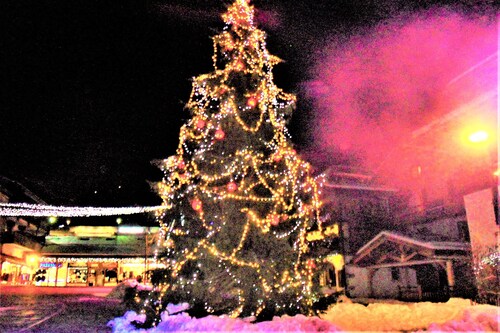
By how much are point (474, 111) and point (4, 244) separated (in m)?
37.7

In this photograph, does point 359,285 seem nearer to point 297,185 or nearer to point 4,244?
point 297,185

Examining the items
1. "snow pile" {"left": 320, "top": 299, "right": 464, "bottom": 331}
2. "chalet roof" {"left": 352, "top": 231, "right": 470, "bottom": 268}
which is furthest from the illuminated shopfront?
"snow pile" {"left": 320, "top": 299, "right": 464, "bottom": 331}

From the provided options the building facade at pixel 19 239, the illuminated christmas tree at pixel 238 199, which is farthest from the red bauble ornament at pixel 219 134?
the building facade at pixel 19 239

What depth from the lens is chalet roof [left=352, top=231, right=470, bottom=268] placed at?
52.6ft

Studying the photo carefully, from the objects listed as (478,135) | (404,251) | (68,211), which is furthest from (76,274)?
(478,135)

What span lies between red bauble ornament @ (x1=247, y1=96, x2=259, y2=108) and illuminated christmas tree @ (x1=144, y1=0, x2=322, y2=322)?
0.03 metres

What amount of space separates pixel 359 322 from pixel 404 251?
402 inches

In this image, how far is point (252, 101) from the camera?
33.8ft

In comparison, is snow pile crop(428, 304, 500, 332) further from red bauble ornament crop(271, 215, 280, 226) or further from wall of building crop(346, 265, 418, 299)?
wall of building crop(346, 265, 418, 299)

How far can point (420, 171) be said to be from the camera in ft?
64.8

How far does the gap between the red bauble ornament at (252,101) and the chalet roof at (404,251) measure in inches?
414

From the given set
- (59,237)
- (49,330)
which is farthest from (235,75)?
(59,237)

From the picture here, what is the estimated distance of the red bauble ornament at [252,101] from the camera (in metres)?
10.3

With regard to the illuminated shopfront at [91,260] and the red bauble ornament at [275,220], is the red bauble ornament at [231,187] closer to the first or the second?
the red bauble ornament at [275,220]
